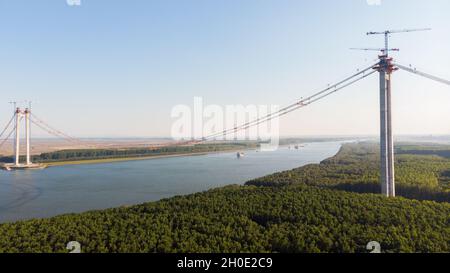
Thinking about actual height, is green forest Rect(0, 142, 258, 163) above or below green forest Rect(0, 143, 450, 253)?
above

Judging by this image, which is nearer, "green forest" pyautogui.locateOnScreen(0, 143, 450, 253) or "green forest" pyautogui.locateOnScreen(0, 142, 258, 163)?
"green forest" pyautogui.locateOnScreen(0, 143, 450, 253)

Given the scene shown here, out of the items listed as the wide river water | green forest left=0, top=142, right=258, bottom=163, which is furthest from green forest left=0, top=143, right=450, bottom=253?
green forest left=0, top=142, right=258, bottom=163

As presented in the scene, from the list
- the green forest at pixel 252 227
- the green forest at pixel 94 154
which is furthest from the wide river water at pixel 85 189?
the green forest at pixel 94 154

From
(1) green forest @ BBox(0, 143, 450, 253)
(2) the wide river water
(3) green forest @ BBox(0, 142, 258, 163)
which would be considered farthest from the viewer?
(3) green forest @ BBox(0, 142, 258, 163)

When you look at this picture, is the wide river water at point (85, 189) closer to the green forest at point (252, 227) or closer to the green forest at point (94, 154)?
the green forest at point (252, 227)

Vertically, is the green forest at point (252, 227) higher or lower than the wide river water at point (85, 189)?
higher

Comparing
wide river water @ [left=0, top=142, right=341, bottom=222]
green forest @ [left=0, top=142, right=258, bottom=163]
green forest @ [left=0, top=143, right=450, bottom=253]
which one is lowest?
wide river water @ [left=0, top=142, right=341, bottom=222]

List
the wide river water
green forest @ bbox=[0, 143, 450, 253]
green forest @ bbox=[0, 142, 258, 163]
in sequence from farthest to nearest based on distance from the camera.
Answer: green forest @ bbox=[0, 142, 258, 163], the wide river water, green forest @ bbox=[0, 143, 450, 253]

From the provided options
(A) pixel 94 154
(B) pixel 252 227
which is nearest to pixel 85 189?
(B) pixel 252 227

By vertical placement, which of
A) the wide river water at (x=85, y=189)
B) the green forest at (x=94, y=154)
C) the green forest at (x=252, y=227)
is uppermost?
the green forest at (x=94, y=154)

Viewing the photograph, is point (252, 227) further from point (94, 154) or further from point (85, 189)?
point (94, 154)

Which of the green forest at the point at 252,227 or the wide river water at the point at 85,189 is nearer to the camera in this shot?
the green forest at the point at 252,227

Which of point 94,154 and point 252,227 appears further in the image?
point 94,154

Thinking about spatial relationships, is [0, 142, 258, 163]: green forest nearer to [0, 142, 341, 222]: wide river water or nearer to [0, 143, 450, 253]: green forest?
[0, 142, 341, 222]: wide river water
